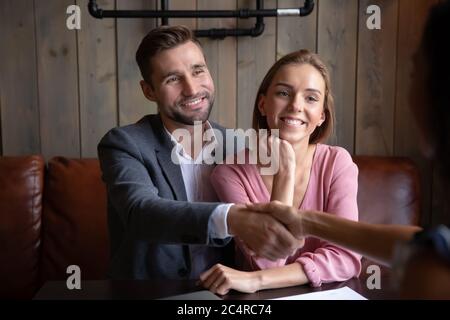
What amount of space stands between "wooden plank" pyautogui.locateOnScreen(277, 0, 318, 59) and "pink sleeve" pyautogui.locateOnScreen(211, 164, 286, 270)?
72 cm

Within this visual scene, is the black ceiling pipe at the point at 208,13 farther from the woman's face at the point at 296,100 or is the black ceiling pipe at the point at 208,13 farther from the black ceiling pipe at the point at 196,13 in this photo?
the woman's face at the point at 296,100

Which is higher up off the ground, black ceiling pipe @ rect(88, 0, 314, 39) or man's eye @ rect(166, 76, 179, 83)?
black ceiling pipe @ rect(88, 0, 314, 39)

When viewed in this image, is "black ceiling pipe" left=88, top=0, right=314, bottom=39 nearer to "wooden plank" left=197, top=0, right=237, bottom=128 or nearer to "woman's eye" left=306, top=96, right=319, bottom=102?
"wooden plank" left=197, top=0, right=237, bottom=128

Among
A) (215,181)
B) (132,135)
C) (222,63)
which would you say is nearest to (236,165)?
(215,181)

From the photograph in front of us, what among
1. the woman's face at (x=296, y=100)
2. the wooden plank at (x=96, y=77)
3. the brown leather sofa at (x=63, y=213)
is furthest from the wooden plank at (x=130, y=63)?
the woman's face at (x=296, y=100)

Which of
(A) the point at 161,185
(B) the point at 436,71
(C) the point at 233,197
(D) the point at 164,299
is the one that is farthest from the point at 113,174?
(B) the point at 436,71

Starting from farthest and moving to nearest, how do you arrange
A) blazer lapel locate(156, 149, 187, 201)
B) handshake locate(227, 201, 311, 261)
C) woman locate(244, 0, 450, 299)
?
blazer lapel locate(156, 149, 187, 201), handshake locate(227, 201, 311, 261), woman locate(244, 0, 450, 299)

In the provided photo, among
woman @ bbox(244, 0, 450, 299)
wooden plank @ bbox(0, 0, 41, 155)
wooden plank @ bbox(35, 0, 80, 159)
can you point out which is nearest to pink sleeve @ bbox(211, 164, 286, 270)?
woman @ bbox(244, 0, 450, 299)

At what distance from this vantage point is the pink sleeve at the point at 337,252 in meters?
1.05

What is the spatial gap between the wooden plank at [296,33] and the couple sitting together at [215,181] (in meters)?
0.57

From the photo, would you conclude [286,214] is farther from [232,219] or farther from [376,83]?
[376,83]

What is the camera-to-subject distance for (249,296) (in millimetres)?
948

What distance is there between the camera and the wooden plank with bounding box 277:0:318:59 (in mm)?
1861

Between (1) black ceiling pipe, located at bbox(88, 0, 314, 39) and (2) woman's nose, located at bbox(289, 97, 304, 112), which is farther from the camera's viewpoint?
(1) black ceiling pipe, located at bbox(88, 0, 314, 39)
